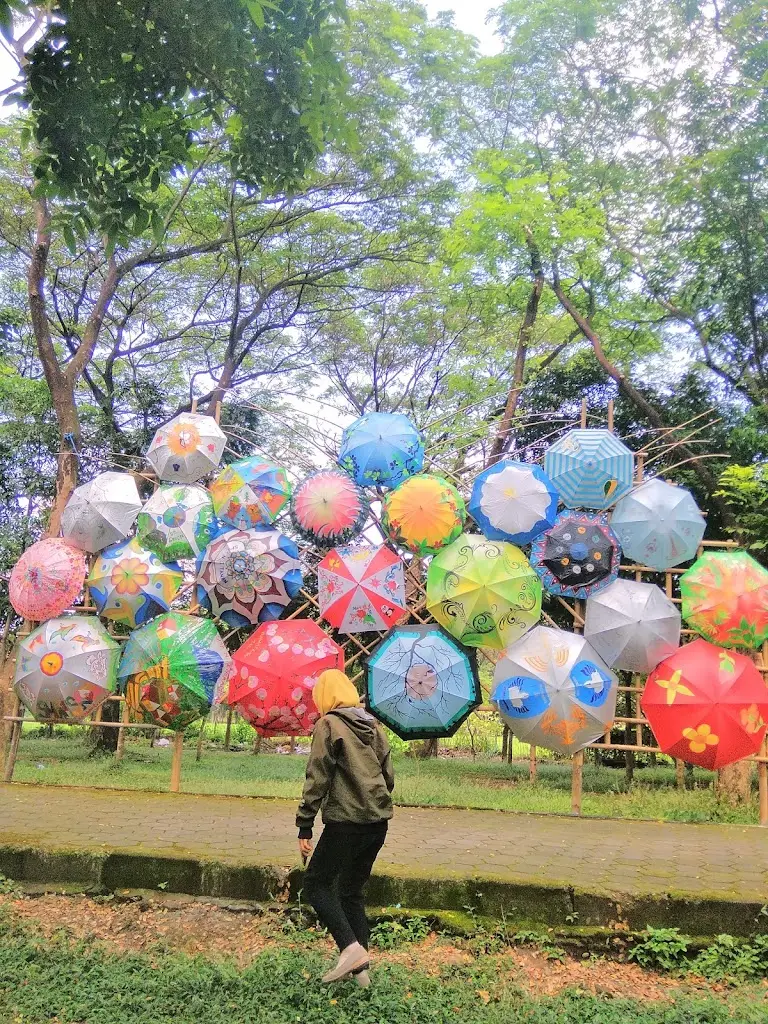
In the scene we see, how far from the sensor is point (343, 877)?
3.68 metres

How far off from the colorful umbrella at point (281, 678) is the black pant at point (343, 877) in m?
2.62

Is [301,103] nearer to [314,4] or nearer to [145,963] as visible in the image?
[314,4]

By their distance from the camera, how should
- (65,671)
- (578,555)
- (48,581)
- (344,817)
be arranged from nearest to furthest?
(344,817) < (578,555) < (65,671) < (48,581)

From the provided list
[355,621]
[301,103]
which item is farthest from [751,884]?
[301,103]

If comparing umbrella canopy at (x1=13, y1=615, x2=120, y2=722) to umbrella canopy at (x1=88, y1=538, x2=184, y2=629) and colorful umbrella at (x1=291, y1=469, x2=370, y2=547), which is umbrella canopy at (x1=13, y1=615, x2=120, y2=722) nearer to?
umbrella canopy at (x1=88, y1=538, x2=184, y2=629)

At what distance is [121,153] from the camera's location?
4.30 metres

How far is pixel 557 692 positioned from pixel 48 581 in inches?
181

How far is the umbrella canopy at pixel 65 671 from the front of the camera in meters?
6.80

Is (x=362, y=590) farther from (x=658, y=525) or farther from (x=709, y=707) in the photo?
(x=709, y=707)

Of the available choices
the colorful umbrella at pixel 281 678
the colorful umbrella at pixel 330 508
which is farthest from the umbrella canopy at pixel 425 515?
the colorful umbrella at pixel 281 678

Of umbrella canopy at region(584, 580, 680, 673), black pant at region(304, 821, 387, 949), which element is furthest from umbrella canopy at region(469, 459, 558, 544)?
black pant at region(304, 821, 387, 949)

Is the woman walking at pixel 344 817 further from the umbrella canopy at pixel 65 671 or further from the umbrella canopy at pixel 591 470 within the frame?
the umbrella canopy at pixel 65 671

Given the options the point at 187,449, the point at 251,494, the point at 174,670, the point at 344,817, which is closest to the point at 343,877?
the point at 344,817

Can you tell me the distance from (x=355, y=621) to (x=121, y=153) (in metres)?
3.89
